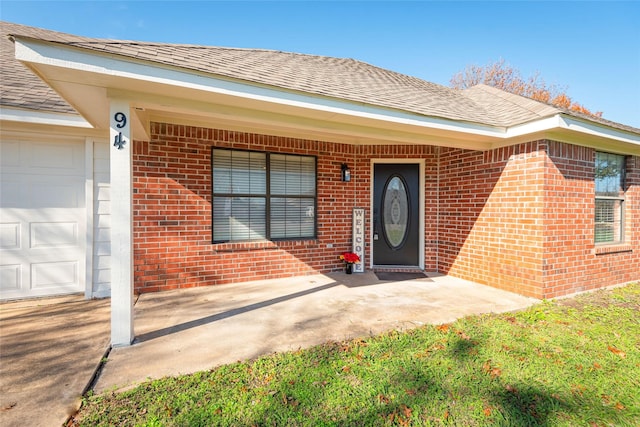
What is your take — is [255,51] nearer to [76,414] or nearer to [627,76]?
[76,414]

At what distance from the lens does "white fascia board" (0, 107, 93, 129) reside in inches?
148

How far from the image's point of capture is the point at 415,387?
7.36 ft

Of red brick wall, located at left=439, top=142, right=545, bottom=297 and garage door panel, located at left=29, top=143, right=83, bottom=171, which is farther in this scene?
red brick wall, located at left=439, top=142, right=545, bottom=297

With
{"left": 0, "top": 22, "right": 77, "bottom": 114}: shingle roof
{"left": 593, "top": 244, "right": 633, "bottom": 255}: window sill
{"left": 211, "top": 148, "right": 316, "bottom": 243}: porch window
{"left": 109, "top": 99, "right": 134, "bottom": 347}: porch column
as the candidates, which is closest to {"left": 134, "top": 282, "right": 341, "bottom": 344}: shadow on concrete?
{"left": 109, "top": 99, "right": 134, "bottom": 347}: porch column

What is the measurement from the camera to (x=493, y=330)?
3.30 metres

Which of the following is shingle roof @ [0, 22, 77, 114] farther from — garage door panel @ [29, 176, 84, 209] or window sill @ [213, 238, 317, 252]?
window sill @ [213, 238, 317, 252]

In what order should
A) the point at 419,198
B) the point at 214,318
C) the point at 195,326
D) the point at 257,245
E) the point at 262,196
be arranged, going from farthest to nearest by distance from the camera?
the point at 419,198, the point at 262,196, the point at 257,245, the point at 214,318, the point at 195,326

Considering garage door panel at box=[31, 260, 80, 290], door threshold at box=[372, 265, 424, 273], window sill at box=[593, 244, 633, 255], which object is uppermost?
window sill at box=[593, 244, 633, 255]

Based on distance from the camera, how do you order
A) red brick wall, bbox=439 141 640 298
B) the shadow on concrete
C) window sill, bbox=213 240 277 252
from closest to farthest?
the shadow on concrete → red brick wall, bbox=439 141 640 298 → window sill, bbox=213 240 277 252

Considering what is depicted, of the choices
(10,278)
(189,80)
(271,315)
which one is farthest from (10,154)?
(271,315)

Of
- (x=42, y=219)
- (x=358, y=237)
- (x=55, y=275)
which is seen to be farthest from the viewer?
(x=358, y=237)

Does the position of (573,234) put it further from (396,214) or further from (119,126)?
(119,126)

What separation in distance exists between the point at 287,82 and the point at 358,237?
11.5ft

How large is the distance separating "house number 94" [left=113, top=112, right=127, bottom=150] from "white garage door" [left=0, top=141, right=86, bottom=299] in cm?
227
